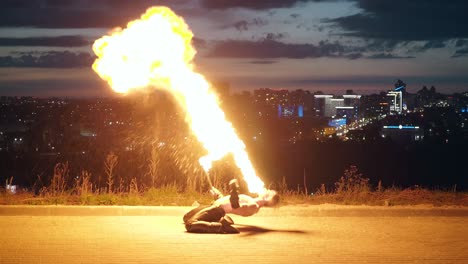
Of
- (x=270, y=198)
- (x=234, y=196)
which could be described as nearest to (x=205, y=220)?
(x=234, y=196)

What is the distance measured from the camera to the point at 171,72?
11938mm

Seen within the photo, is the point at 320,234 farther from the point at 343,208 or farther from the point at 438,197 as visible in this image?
the point at 438,197

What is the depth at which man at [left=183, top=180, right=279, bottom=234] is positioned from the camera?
33.1ft

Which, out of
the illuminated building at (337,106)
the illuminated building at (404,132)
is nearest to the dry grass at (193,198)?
the illuminated building at (404,132)

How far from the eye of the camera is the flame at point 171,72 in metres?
11.5

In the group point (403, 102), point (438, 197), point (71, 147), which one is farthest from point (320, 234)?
point (403, 102)

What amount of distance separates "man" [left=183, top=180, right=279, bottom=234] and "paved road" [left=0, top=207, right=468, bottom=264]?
0.22 metres

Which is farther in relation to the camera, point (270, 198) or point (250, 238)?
point (270, 198)

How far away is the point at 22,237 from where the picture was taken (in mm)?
9758

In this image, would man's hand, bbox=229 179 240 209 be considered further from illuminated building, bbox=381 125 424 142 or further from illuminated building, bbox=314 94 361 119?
illuminated building, bbox=314 94 361 119

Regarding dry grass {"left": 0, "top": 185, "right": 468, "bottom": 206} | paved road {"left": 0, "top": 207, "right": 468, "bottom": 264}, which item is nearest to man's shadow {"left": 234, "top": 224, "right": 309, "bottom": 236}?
paved road {"left": 0, "top": 207, "right": 468, "bottom": 264}

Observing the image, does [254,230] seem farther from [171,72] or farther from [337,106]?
[337,106]

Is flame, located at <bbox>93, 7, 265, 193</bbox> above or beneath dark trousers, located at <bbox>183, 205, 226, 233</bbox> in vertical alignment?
above

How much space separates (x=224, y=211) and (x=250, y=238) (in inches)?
33.2
